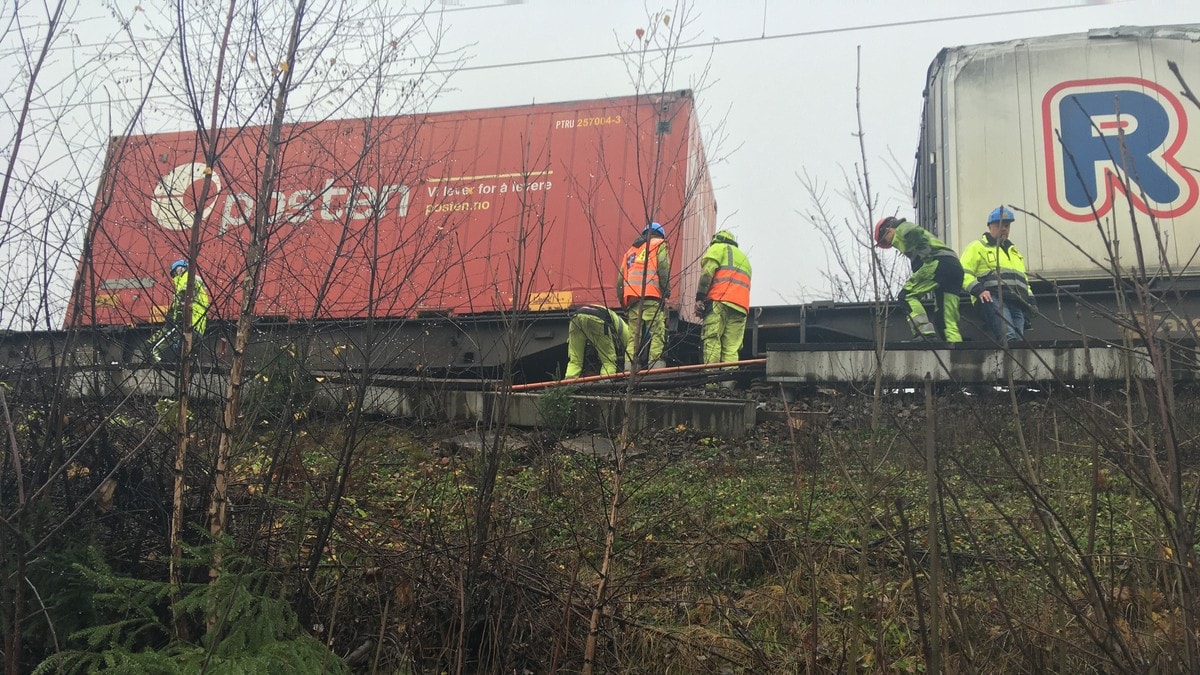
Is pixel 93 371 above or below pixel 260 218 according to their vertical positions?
below

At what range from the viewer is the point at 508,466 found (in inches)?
236

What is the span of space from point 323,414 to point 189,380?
0.99 metres

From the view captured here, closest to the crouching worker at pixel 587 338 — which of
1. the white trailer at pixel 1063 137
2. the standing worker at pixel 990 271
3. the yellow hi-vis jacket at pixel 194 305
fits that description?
the standing worker at pixel 990 271

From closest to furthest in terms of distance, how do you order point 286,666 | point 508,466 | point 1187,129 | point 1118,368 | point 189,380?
point 286,666 → point 189,380 → point 508,466 → point 1118,368 → point 1187,129

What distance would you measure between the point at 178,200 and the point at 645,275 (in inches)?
86.4

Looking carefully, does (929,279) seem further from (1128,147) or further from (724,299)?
(1128,147)

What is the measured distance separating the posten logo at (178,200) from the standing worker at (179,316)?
203mm

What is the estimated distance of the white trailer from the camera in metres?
7.96

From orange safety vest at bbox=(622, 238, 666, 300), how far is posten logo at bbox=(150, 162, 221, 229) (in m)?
1.97

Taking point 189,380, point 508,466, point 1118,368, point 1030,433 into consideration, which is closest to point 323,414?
point 189,380

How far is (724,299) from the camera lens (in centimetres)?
884

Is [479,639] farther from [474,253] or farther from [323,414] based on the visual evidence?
[474,253]

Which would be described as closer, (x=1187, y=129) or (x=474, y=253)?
(x=1187, y=129)

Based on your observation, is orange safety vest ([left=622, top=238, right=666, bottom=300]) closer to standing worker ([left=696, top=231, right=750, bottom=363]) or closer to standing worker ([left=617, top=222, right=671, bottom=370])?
standing worker ([left=617, top=222, right=671, bottom=370])
